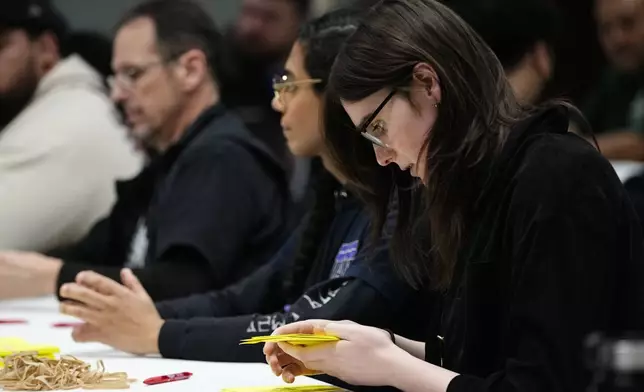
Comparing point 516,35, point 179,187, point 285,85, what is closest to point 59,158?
point 179,187

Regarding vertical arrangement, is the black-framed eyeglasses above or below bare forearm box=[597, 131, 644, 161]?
above

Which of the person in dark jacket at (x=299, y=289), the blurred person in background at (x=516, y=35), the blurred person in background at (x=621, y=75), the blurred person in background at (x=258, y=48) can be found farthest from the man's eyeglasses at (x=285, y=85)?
the blurred person in background at (x=258, y=48)

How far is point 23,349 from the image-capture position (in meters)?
2.22

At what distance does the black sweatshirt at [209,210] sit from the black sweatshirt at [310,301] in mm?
153

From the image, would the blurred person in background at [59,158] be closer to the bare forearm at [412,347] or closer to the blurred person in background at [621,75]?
the blurred person in background at [621,75]

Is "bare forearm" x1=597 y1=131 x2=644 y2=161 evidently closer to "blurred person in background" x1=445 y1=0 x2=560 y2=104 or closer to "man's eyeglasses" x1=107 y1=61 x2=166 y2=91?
"blurred person in background" x1=445 y1=0 x2=560 y2=104

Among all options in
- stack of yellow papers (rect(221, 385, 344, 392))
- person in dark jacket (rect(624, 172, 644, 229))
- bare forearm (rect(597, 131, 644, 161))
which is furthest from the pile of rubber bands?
bare forearm (rect(597, 131, 644, 161))

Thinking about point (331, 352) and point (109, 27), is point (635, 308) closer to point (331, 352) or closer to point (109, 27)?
point (331, 352)

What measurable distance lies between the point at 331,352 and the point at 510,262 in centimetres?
32

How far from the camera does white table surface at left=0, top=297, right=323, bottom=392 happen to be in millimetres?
1994

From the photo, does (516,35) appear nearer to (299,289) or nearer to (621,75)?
(299,289)

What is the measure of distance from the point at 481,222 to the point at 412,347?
1.00 feet

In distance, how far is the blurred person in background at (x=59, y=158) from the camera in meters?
3.61

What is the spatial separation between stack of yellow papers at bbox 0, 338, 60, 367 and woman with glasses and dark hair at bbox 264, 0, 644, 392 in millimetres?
566
